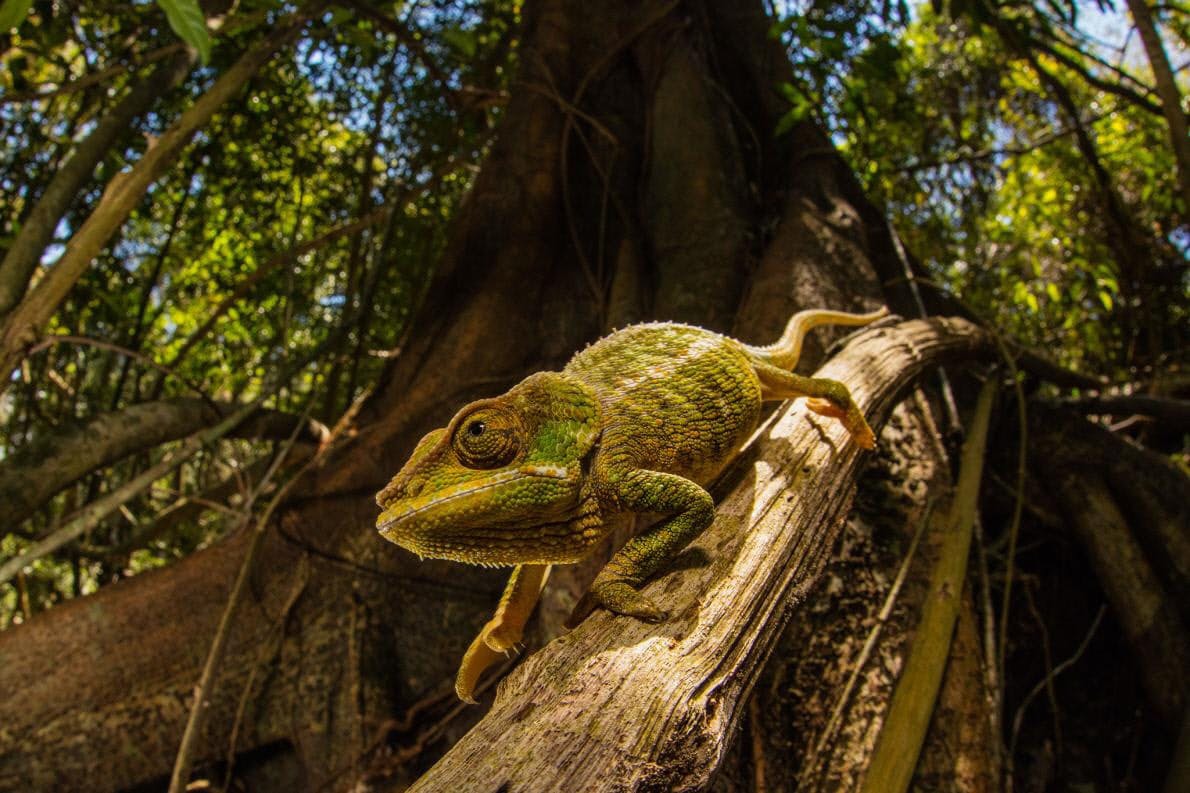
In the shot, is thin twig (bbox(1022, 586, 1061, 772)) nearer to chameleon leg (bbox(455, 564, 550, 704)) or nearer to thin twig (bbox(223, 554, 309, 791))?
chameleon leg (bbox(455, 564, 550, 704))

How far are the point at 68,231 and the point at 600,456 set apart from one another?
4100 mm

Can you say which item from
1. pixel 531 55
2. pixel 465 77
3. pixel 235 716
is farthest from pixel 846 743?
pixel 465 77

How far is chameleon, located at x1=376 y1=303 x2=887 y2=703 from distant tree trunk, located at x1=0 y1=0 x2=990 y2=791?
2.20 ft

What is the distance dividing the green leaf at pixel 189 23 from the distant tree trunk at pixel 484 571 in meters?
1.58

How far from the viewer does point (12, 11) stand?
121cm

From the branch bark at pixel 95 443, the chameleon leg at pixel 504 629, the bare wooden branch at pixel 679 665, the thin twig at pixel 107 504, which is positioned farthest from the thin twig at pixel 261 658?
the bare wooden branch at pixel 679 665

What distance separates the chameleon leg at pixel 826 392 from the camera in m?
1.85

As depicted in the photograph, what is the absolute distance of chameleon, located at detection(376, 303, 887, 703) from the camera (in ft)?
3.97

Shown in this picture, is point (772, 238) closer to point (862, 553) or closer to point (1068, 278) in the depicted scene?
point (862, 553)

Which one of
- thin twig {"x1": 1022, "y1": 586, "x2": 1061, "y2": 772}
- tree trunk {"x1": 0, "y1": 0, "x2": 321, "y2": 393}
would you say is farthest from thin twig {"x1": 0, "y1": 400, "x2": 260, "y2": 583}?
thin twig {"x1": 1022, "y1": 586, "x2": 1061, "y2": 772}

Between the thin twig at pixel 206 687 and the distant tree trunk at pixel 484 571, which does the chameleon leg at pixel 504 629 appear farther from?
the thin twig at pixel 206 687

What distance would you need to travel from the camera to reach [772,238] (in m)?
3.36

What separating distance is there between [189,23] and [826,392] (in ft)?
5.17

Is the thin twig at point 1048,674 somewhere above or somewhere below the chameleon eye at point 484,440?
below
